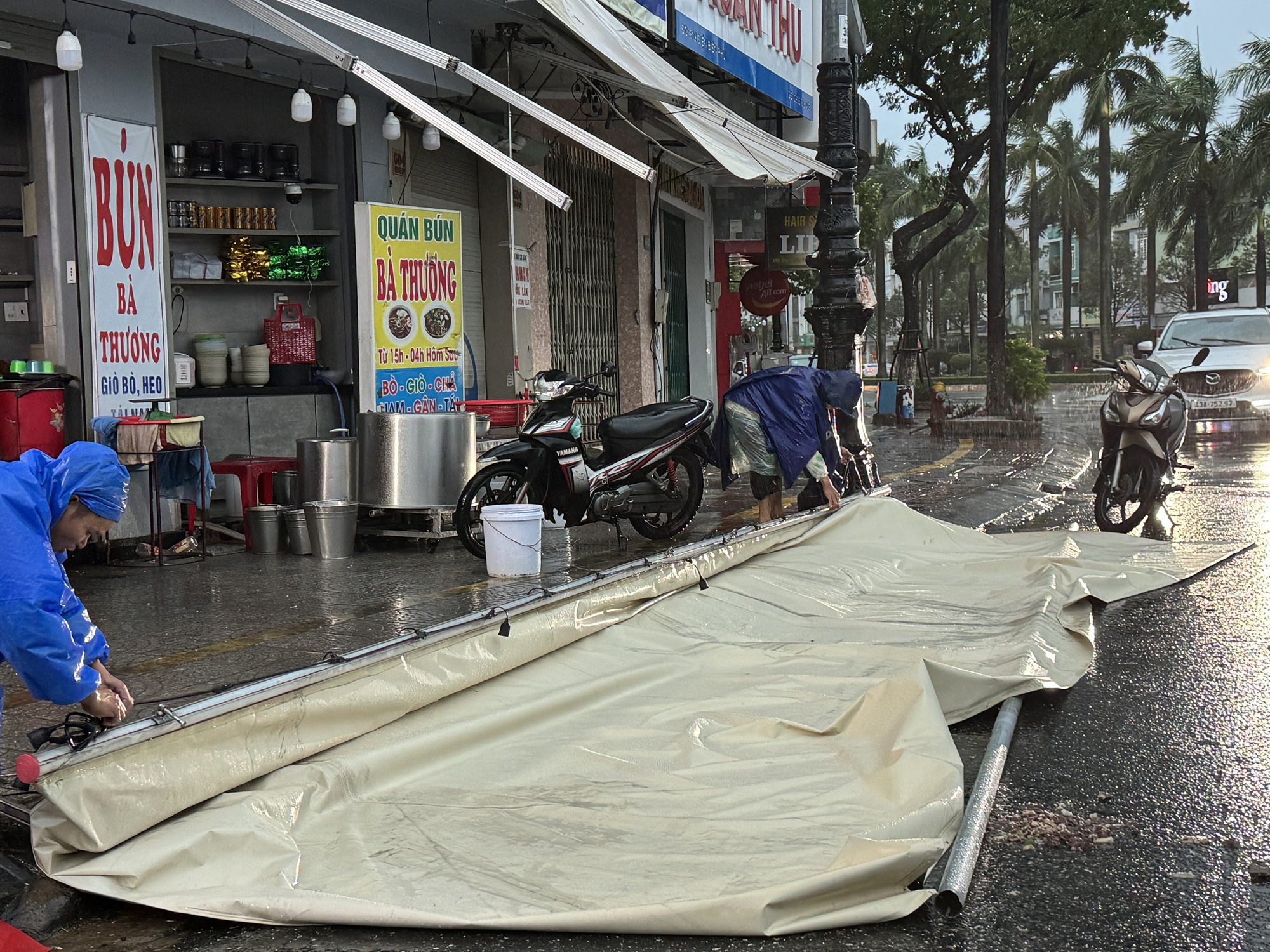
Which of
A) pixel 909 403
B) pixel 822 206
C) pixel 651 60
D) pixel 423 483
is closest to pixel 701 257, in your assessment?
pixel 909 403

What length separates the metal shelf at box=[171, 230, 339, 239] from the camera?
995cm

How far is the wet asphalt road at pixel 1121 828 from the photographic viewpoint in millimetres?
2930

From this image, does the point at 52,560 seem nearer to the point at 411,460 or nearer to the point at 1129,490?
the point at 411,460

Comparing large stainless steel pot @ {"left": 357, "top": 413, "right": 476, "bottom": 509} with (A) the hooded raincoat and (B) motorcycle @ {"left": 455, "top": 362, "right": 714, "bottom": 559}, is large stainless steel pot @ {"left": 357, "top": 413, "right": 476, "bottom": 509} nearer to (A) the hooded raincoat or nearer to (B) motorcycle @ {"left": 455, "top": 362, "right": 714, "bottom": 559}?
(B) motorcycle @ {"left": 455, "top": 362, "right": 714, "bottom": 559}

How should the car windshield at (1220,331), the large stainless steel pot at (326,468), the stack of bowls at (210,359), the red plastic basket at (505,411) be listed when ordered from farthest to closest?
the car windshield at (1220,331), the red plastic basket at (505,411), the stack of bowls at (210,359), the large stainless steel pot at (326,468)

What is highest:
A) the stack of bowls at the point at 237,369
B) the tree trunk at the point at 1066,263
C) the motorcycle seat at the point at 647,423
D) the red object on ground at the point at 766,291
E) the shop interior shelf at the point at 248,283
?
the tree trunk at the point at 1066,263

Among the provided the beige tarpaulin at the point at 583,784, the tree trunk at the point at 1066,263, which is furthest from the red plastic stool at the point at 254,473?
the tree trunk at the point at 1066,263

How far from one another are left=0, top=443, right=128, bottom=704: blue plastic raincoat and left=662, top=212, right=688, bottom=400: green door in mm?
14686

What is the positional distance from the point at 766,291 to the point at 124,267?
51.5 ft

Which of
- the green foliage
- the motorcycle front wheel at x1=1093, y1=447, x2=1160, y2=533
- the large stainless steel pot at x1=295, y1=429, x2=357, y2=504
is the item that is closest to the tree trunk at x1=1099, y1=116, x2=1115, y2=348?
the green foliage

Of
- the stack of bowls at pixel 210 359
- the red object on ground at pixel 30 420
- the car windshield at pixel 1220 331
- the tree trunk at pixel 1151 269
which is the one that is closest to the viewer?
the red object on ground at pixel 30 420

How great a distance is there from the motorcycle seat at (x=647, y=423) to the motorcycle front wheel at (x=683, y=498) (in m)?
0.31

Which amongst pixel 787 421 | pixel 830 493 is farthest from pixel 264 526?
pixel 830 493

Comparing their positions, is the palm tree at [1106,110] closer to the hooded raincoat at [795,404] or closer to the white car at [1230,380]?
the white car at [1230,380]
